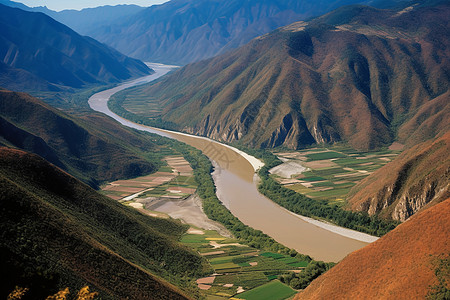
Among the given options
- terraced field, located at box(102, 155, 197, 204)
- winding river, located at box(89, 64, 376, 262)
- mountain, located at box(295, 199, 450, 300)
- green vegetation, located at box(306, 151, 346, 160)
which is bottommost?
green vegetation, located at box(306, 151, 346, 160)

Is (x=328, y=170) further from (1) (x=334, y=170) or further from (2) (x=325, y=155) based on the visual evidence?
(2) (x=325, y=155)

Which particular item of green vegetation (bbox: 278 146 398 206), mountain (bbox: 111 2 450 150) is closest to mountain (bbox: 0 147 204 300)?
green vegetation (bbox: 278 146 398 206)

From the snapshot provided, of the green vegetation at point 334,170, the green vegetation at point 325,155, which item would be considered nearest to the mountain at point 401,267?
the green vegetation at point 334,170

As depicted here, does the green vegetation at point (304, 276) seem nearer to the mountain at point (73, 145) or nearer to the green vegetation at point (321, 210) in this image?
the green vegetation at point (321, 210)

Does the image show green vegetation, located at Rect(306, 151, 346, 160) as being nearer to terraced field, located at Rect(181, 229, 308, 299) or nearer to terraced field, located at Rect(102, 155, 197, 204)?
terraced field, located at Rect(102, 155, 197, 204)

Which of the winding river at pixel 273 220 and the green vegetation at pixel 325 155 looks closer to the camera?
the winding river at pixel 273 220

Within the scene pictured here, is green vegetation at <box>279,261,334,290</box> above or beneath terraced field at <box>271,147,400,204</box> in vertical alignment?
above

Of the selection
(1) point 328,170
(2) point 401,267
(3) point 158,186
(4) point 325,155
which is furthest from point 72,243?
(4) point 325,155

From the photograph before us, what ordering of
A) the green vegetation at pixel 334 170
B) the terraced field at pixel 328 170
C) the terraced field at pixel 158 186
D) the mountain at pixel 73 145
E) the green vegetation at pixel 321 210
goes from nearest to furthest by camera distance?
the green vegetation at pixel 321 210, the green vegetation at pixel 334 170, the terraced field at pixel 328 170, the terraced field at pixel 158 186, the mountain at pixel 73 145
